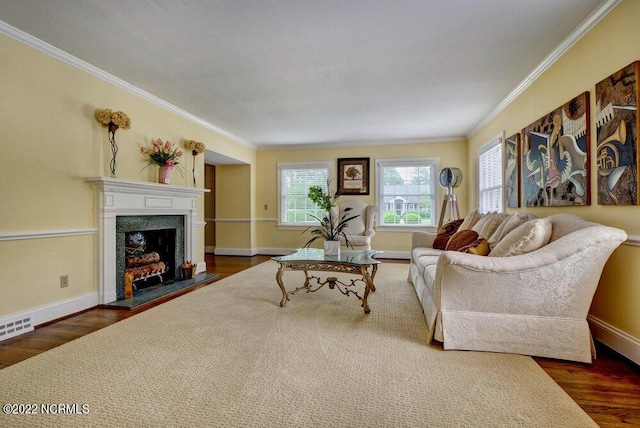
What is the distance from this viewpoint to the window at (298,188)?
21.8 feet

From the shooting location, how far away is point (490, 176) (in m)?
4.70

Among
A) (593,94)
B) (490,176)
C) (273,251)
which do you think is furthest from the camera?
(273,251)

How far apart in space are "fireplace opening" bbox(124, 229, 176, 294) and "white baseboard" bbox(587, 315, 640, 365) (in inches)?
176

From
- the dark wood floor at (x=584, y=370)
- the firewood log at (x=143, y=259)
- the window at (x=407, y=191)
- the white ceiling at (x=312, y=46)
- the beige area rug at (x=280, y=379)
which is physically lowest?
the dark wood floor at (x=584, y=370)

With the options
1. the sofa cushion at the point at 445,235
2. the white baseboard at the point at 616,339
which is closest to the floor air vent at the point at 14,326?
the sofa cushion at the point at 445,235

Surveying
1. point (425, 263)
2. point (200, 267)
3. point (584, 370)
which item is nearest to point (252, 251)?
point (200, 267)

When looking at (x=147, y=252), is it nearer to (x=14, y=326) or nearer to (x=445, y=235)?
(x=14, y=326)

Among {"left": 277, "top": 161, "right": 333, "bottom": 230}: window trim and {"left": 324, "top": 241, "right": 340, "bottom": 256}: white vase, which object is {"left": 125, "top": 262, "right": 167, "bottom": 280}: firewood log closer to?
{"left": 324, "top": 241, "right": 340, "bottom": 256}: white vase

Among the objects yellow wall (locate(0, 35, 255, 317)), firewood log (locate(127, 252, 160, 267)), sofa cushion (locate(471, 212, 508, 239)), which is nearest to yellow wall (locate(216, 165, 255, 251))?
firewood log (locate(127, 252, 160, 267))

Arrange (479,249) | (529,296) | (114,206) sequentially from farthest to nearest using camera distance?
1. (114,206)
2. (479,249)
3. (529,296)

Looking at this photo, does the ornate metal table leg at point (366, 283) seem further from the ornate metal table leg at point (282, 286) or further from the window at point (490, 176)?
the window at point (490, 176)

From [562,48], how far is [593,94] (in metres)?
0.63

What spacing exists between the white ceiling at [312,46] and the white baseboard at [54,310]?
2342 millimetres

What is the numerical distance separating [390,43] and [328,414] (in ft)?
9.12
